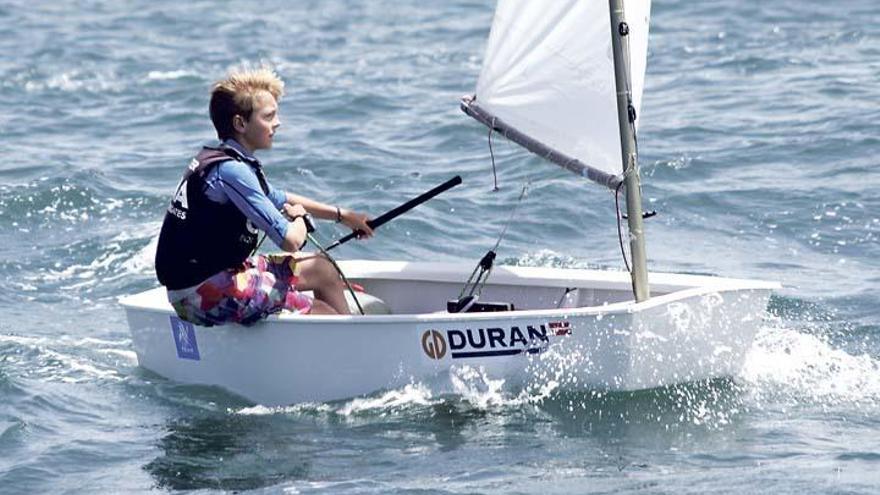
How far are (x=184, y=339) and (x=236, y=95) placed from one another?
3.86ft

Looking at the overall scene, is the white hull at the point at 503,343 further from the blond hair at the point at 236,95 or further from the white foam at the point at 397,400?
the blond hair at the point at 236,95

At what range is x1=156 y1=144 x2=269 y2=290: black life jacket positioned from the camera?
6680mm

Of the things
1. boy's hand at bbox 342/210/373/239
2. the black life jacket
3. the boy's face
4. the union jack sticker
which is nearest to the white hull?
the union jack sticker

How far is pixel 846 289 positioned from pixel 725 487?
2968 mm

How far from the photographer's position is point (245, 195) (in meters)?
6.57

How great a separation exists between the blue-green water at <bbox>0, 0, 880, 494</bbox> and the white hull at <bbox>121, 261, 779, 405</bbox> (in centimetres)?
10

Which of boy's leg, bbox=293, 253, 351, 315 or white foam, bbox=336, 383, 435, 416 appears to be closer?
white foam, bbox=336, 383, 435, 416

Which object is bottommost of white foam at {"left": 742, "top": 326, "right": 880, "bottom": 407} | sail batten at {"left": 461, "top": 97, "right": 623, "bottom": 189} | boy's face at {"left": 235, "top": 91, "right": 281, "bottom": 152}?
white foam at {"left": 742, "top": 326, "right": 880, "bottom": 407}

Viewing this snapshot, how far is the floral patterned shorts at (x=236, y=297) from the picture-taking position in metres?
6.79

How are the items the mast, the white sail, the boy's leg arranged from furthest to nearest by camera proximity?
the boy's leg, the white sail, the mast

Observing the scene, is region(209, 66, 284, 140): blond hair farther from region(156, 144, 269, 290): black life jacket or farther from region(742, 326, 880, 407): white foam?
region(742, 326, 880, 407): white foam

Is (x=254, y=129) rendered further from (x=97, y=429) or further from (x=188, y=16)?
(x=188, y=16)

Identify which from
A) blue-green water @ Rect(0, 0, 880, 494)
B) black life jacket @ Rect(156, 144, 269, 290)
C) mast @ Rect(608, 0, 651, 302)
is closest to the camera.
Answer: blue-green water @ Rect(0, 0, 880, 494)

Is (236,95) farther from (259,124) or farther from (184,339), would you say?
(184,339)
